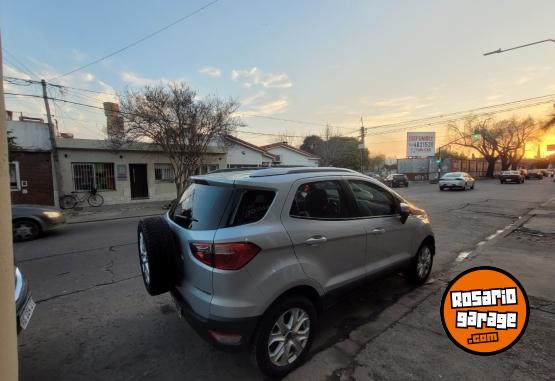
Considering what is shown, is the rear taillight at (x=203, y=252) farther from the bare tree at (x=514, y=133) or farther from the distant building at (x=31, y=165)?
the bare tree at (x=514, y=133)

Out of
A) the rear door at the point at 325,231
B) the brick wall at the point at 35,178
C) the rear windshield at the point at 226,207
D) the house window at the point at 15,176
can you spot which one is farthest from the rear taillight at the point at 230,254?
the house window at the point at 15,176

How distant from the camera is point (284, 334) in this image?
97.5 inches

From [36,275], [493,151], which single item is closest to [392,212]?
[36,275]

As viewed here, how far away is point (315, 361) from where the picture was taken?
2650 mm

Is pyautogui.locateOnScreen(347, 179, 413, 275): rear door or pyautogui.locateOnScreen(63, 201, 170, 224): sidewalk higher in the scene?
pyautogui.locateOnScreen(347, 179, 413, 275): rear door

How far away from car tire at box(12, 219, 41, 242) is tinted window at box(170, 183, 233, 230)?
7.21 meters

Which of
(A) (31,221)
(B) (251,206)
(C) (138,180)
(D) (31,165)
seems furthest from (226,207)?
(C) (138,180)

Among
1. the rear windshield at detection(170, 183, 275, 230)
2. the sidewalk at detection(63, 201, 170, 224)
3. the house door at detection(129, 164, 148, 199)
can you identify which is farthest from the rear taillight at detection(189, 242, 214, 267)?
the house door at detection(129, 164, 148, 199)

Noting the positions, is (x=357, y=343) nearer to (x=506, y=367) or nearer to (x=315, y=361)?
(x=315, y=361)

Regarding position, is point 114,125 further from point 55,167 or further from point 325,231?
point 325,231

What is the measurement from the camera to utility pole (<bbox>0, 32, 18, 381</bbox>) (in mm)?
1279

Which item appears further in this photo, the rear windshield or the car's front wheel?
the car's front wheel

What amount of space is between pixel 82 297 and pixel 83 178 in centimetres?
1443

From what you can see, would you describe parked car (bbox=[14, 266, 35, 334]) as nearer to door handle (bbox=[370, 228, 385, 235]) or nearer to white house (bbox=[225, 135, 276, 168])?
door handle (bbox=[370, 228, 385, 235])
